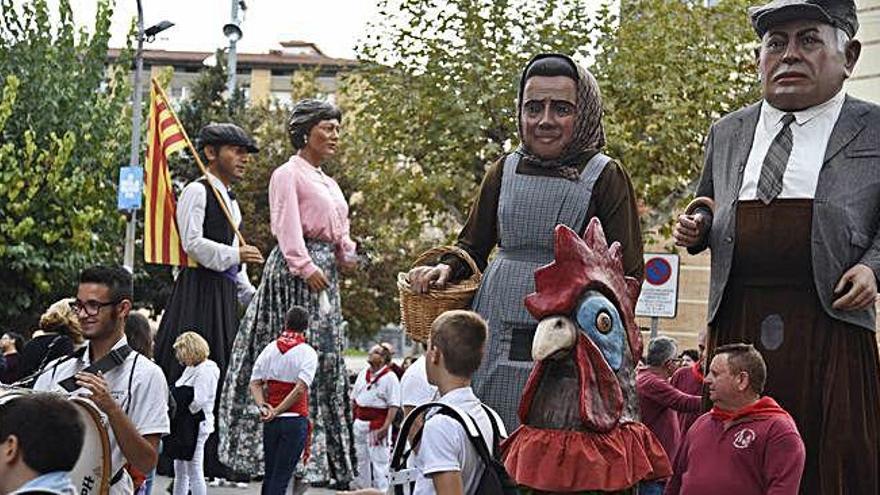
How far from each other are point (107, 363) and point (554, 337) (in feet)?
6.98

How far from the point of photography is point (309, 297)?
934 centimetres

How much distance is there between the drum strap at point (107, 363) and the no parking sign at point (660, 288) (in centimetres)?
1020

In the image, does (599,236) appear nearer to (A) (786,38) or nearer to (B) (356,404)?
(A) (786,38)

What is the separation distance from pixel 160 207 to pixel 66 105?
1852cm

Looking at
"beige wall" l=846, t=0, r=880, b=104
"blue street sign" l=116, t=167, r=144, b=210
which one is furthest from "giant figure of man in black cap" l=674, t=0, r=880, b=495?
"blue street sign" l=116, t=167, r=144, b=210

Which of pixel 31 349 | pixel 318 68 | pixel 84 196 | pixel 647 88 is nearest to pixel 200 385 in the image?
pixel 31 349

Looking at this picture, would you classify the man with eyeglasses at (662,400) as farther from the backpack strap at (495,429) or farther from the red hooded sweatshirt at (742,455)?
the backpack strap at (495,429)

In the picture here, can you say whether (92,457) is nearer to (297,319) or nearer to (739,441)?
(739,441)

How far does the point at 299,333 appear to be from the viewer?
364 inches

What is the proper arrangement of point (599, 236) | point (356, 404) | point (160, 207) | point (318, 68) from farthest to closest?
point (318, 68) → point (356, 404) → point (160, 207) → point (599, 236)

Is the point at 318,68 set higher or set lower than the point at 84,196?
higher

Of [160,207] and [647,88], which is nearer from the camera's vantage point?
[160,207]

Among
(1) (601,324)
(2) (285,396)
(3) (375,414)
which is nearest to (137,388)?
(1) (601,324)

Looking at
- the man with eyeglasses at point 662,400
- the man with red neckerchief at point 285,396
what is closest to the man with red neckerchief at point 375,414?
the man with eyeglasses at point 662,400
